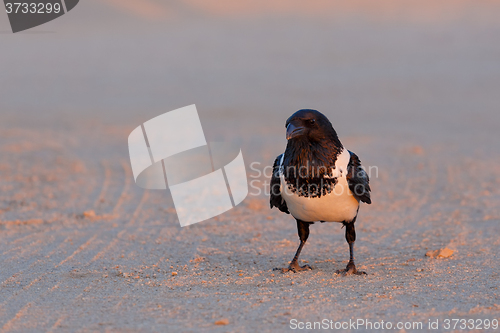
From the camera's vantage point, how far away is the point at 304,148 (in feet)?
17.0

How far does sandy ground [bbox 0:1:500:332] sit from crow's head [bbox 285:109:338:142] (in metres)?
1.27

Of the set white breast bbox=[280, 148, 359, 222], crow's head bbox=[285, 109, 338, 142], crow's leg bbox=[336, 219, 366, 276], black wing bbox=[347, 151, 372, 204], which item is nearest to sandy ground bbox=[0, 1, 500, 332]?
crow's leg bbox=[336, 219, 366, 276]

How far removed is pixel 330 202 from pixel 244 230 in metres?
2.73

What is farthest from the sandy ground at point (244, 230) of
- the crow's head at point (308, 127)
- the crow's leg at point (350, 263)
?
the crow's head at point (308, 127)

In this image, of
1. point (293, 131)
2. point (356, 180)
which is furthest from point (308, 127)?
point (356, 180)

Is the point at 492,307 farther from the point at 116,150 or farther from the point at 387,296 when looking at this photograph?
the point at 116,150

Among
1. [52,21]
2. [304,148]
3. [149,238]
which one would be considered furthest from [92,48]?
[304,148]

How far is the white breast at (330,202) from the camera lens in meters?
5.13

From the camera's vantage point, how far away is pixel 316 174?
5098mm

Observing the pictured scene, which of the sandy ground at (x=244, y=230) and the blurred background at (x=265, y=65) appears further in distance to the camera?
the blurred background at (x=265, y=65)

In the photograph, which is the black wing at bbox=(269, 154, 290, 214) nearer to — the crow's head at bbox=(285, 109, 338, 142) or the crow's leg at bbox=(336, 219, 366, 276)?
the crow's head at bbox=(285, 109, 338, 142)

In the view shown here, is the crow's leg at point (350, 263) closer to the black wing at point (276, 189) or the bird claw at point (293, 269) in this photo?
the bird claw at point (293, 269)

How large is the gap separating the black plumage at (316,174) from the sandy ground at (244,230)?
67cm

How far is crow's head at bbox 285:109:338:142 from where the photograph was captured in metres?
5.09
